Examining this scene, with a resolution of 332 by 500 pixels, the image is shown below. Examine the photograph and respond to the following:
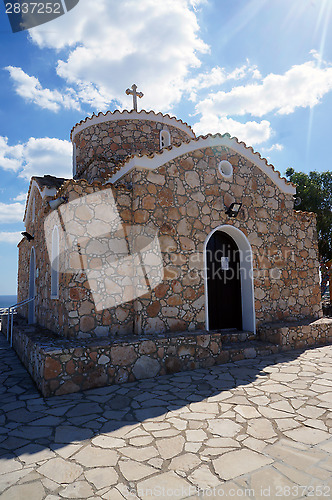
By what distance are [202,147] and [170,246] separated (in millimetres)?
2710

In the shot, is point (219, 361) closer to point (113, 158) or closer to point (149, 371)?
point (149, 371)

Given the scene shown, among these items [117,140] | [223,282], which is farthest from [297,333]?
[117,140]

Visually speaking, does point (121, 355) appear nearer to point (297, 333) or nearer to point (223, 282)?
point (223, 282)

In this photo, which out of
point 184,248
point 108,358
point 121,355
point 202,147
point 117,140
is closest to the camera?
point 108,358

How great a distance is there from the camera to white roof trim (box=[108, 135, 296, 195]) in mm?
7016

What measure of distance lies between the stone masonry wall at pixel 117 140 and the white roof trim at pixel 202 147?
2619mm

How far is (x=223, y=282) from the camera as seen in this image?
8.34 meters

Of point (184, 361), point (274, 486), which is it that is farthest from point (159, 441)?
point (184, 361)

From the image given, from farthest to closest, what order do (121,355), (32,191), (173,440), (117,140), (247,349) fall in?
1. (32,191)
2. (117,140)
3. (247,349)
4. (121,355)
5. (173,440)

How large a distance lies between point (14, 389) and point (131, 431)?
Result: 2.74 m

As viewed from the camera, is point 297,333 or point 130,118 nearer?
point 297,333

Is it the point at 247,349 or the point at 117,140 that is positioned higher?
the point at 117,140

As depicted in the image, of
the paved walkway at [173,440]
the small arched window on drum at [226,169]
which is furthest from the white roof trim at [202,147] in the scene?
the paved walkway at [173,440]

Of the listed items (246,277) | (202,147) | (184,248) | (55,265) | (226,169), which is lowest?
→ (246,277)
